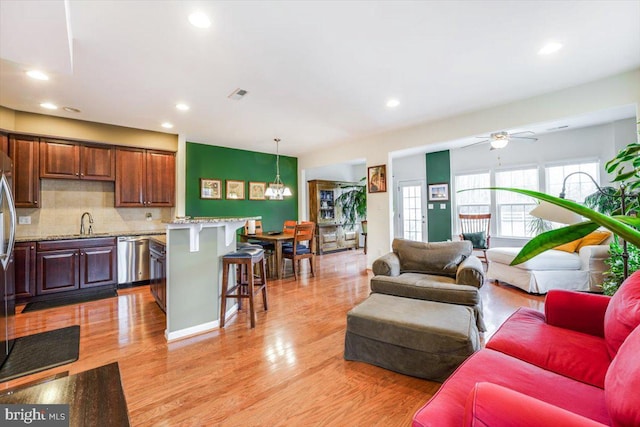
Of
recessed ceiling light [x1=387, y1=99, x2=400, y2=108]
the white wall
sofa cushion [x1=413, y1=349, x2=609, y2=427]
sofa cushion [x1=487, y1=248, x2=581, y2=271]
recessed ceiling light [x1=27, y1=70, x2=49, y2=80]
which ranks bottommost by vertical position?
sofa cushion [x1=413, y1=349, x2=609, y2=427]

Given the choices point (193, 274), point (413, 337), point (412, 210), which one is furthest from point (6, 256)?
point (412, 210)

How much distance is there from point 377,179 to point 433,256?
2.26 m

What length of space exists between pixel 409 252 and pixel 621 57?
108 inches

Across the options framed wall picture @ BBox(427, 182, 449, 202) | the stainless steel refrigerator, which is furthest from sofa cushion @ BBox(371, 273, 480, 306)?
framed wall picture @ BBox(427, 182, 449, 202)

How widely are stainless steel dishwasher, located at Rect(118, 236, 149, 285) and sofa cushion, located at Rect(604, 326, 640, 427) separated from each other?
518 centimetres

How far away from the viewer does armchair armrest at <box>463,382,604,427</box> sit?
0.77 meters

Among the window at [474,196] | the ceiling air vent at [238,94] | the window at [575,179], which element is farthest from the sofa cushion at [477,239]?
the ceiling air vent at [238,94]

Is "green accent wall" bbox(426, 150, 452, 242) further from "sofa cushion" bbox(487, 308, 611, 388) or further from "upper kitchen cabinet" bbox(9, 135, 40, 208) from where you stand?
"upper kitchen cabinet" bbox(9, 135, 40, 208)

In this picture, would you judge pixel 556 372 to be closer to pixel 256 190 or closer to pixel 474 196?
pixel 474 196

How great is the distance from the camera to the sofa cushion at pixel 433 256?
9.93ft

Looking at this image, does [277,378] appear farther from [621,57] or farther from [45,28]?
[621,57]

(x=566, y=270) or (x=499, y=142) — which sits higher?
(x=499, y=142)

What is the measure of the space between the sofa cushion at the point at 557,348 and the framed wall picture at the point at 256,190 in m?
5.41

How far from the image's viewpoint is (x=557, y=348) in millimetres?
1426
